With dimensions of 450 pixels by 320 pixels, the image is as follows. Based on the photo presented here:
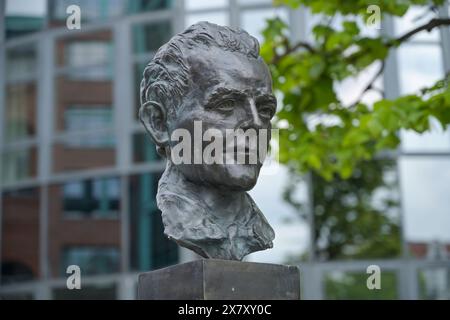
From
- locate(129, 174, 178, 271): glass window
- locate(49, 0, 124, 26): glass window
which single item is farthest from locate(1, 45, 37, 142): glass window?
locate(129, 174, 178, 271): glass window

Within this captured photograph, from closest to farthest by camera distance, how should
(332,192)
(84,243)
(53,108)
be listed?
(332,192)
(84,243)
(53,108)

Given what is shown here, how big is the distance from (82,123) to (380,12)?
8.15 m

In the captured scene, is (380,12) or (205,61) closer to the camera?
(205,61)

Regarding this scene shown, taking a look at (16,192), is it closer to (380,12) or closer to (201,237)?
(380,12)

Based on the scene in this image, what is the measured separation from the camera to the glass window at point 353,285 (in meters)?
12.8

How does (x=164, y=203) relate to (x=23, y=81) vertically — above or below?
below

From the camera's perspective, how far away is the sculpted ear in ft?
17.2

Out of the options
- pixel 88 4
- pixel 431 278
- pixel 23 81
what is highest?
pixel 88 4

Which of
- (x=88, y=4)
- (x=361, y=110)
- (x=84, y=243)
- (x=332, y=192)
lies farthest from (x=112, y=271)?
(x=361, y=110)

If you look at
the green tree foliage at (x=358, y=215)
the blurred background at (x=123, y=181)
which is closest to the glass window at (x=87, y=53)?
the blurred background at (x=123, y=181)

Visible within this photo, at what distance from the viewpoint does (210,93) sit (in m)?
4.93

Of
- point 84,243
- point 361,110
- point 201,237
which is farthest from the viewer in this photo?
point 84,243

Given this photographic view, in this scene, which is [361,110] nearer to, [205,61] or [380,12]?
[380,12]

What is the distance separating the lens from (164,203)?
16.5 ft
